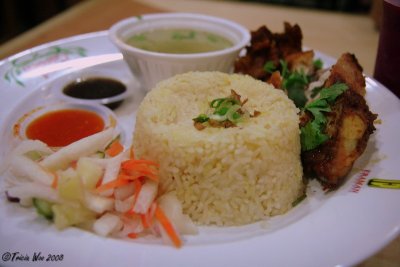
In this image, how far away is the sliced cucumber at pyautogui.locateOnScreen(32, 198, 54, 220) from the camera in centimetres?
173

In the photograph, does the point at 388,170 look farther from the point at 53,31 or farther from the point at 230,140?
the point at 53,31

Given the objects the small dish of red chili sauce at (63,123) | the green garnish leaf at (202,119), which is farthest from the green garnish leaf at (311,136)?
the small dish of red chili sauce at (63,123)

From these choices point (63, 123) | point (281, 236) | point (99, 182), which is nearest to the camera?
point (281, 236)

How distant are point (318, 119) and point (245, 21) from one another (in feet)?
9.86

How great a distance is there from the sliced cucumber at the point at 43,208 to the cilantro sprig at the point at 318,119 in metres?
1.28

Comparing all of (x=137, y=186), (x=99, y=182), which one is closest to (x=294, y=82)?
(x=137, y=186)

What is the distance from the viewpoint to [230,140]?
197 centimetres

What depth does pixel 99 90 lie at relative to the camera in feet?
9.99

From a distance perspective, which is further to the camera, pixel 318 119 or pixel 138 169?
pixel 318 119

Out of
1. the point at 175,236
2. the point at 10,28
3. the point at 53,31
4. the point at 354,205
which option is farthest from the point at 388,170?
the point at 10,28

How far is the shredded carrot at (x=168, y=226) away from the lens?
1712 millimetres

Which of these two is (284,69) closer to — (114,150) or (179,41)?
(179,41)

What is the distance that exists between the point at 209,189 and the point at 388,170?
0.89m

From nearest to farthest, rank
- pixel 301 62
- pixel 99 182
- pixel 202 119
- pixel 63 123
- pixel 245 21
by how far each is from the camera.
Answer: pixel 99 182 < pixel 202 119 < pixel 63 123 < pixel 301 62 < pixel 245 21
